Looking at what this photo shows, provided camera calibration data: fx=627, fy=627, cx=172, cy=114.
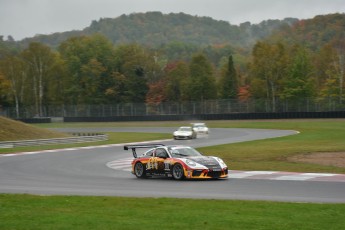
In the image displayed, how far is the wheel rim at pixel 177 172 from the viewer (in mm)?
20797

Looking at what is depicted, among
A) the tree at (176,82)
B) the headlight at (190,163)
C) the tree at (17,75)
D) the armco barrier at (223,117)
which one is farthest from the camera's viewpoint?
the tree at (17,75)

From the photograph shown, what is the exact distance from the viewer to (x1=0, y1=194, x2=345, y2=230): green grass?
407 inches

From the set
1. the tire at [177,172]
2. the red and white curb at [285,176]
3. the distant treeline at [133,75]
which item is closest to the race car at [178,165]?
the tire at [177,172]

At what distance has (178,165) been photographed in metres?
20.9

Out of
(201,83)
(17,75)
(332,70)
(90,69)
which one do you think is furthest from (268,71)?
(17,75)

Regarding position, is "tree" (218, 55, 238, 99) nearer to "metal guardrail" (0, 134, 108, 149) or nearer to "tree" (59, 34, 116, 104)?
"tree" (59, 34, 116, 104)

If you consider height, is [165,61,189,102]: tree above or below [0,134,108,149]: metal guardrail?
above

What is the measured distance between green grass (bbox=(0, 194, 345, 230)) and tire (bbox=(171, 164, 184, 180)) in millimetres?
6002

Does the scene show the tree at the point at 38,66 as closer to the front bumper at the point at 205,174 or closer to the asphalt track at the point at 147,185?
the asphalt track at the point at 147,185

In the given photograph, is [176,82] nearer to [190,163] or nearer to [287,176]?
[287,176]

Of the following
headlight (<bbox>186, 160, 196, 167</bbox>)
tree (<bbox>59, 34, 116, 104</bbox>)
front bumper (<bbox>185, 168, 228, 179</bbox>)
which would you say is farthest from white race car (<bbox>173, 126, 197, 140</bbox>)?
tree (<bbox>59, 34, 116, 104</bbox>)

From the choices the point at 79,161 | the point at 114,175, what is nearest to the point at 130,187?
the point at 114,175

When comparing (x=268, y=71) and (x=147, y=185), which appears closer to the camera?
(x=147, y=185)

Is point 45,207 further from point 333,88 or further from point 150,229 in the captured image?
point 333,88
